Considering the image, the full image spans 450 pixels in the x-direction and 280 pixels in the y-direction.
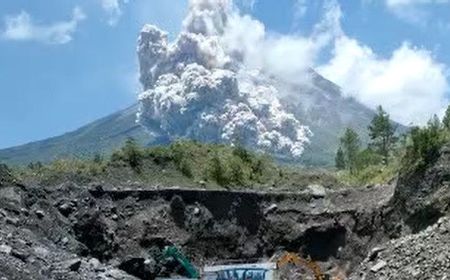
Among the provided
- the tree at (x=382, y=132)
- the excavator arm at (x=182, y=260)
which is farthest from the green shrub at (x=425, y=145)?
the tree at (x=382, y=132)

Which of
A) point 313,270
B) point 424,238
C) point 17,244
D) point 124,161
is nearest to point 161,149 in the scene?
point 124,161

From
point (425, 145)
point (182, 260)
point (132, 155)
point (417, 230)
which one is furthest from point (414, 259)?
point (132, 155)

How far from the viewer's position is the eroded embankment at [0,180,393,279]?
43938 millimetres

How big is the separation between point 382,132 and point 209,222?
56.1 m

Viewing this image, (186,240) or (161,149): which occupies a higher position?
(161,149)

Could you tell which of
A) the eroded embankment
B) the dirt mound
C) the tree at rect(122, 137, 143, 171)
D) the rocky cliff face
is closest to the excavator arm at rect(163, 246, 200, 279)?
the eroded embankment

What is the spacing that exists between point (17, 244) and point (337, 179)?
34.9 m

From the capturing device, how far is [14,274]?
28516mm

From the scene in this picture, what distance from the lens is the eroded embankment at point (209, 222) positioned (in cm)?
4394

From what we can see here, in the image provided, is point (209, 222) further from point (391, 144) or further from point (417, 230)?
point (391, 144)

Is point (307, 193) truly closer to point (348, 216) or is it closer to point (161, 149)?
point (348, 216)

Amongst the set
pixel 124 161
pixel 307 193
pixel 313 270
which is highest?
pixel 124 161

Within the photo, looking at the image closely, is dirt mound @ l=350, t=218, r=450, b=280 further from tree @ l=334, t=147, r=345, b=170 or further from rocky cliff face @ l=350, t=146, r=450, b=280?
tree @ l=334, t=147, r=345, b=170

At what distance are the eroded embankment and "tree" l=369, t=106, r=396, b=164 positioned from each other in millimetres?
49195
